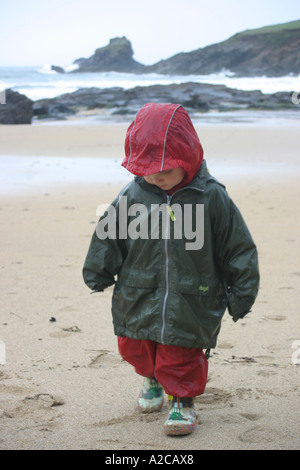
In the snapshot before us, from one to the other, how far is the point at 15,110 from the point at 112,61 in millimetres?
73027

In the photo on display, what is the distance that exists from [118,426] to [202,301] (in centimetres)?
64

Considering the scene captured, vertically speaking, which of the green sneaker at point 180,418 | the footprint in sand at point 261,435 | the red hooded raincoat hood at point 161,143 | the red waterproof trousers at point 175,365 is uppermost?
the red hooded raincoat hood at point 161,143

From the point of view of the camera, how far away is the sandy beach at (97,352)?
253cm

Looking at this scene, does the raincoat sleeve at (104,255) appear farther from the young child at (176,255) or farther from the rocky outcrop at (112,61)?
the rocky outcrop at (112,61)

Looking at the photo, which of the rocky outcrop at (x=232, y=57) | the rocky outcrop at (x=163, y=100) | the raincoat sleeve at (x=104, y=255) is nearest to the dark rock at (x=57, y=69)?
the rocky outcrop at (x=232, y=57)

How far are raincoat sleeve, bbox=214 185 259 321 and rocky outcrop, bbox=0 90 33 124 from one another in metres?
16.7

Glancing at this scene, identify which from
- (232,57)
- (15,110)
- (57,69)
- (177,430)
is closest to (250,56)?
(232,57)

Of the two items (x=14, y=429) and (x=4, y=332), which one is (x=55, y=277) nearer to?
(x=4, y=332)

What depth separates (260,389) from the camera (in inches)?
116

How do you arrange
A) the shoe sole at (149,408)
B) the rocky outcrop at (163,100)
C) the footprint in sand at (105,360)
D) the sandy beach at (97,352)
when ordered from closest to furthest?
the sandy beach at (97,352) → the shoe sole at (149,408) → the footprint in sand at (105,360) → the rocky outcrop at (163,100)

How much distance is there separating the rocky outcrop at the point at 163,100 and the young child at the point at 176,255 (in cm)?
1932

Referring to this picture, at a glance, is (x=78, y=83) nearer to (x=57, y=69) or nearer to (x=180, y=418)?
(x=57, y=69)

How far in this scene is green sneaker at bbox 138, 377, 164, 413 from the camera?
9.02 feet
